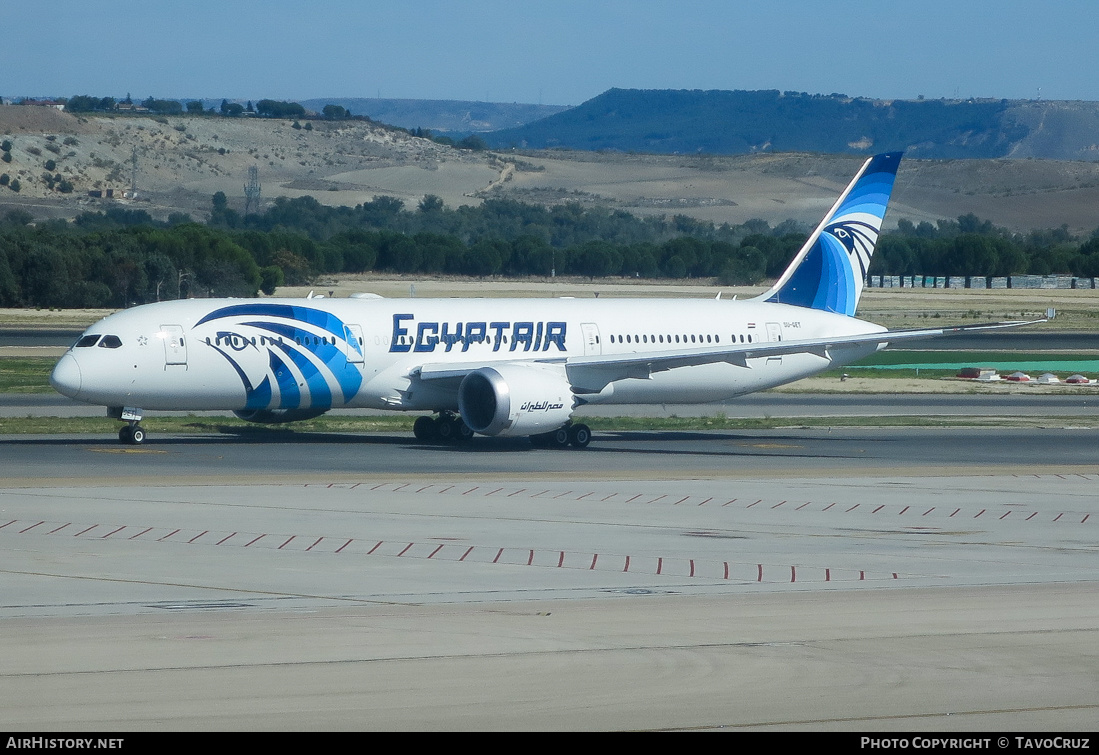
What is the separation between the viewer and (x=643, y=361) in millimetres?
40469

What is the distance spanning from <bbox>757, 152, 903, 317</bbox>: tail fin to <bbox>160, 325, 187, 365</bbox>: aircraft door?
18.9m

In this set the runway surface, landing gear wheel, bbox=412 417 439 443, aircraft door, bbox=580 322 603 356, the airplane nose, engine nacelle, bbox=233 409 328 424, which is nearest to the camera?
the runway surface

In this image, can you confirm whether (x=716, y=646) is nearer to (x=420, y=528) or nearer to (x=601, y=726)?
(x=601, y=726)

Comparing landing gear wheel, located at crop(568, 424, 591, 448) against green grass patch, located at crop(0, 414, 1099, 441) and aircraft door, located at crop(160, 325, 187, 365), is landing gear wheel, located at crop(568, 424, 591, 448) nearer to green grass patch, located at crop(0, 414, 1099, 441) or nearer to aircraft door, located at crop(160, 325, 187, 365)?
green grass patch, located at crop(0, 414, 1099, 441)

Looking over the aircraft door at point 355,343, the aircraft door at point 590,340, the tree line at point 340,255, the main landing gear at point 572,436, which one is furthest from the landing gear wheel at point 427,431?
the tree line at point 340,255

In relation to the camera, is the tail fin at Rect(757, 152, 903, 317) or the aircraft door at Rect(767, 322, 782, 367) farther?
the tail fin at Rect(757, 152, 903, 317)

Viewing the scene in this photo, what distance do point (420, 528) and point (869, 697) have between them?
12.6 meters

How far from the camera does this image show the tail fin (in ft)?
155

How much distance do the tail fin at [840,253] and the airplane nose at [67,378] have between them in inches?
850

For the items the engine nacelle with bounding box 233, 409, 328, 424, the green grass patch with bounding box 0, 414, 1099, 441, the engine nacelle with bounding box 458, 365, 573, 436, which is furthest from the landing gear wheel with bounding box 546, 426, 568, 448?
the engine nacelle with bounding box 233, 409, 328, 424

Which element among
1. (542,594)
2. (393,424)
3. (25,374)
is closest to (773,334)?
(393,424)

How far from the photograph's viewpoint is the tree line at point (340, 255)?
316 ft

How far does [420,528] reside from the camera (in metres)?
25.1

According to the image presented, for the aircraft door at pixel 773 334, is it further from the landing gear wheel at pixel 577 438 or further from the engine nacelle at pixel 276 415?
the engine nacelle at pixel 276 415
